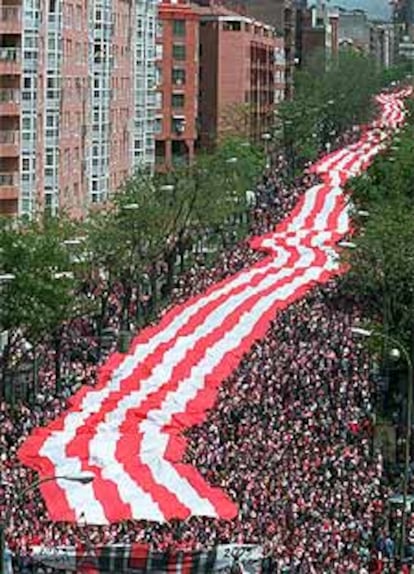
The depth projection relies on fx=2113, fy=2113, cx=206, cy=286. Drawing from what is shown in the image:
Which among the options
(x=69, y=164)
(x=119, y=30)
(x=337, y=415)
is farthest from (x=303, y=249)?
(x=337, y=415)

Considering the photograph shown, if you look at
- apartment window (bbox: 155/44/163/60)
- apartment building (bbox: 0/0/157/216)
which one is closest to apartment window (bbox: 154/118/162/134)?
apartment window (bbox: 155/44/163/60)

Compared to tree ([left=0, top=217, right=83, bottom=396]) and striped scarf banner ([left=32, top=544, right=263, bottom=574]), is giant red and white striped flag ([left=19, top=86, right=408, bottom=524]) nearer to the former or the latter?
tree ([left=0, top=217, right=83, bottom=396])

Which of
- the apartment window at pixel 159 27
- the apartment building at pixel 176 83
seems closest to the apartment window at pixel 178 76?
the apartment building at pixel 176 83

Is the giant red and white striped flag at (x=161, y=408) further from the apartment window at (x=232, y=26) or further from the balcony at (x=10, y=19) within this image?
the apartment window at (x=232, y=26)

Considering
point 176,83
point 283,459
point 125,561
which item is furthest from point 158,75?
point 125,561

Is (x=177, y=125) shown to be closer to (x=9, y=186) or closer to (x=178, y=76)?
(x=178, y=76)

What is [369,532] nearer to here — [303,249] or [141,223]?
[141,223]
